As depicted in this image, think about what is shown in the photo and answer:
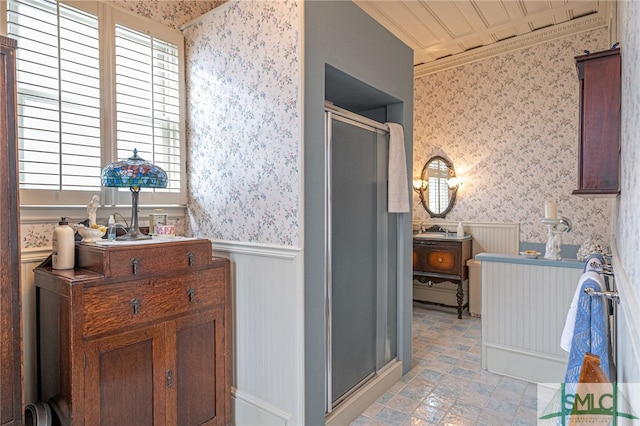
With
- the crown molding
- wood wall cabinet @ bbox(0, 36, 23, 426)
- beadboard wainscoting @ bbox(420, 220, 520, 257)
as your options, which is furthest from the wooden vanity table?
wood wall cabinet @ bbox(0, 36, 23, 426)

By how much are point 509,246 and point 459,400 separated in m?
2.46

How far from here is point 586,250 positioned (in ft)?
8.63

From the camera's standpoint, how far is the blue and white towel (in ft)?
3.55

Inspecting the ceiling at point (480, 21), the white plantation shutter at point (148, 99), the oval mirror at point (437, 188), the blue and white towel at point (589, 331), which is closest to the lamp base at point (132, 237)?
the white plantation shutter at point (148, 99)

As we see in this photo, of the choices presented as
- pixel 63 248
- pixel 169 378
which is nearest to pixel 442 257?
pixel 169 378

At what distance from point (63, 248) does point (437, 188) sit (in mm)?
4291

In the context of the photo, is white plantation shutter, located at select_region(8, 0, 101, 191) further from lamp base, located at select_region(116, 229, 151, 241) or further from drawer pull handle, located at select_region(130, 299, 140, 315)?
drawer pull handle, located at select_region(130, 299, 140, 315)

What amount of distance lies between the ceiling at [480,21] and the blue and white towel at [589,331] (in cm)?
317

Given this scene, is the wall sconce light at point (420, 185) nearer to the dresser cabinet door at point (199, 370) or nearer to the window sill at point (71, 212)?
the window sill at point (71, 212)

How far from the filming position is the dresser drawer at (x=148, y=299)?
1.49 m

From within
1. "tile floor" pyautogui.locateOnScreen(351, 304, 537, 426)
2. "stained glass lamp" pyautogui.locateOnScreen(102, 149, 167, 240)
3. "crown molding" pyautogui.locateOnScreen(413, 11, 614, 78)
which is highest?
"crown molding" pyautogui.locateOnScreen(413, 11, 614, 78)

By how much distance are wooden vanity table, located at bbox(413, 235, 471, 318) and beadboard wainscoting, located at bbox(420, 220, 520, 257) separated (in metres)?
0.15

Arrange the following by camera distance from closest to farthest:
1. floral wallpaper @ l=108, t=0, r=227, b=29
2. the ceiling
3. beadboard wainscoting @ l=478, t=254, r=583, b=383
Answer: floral wallpaper @ l=108, t=0, r=227, b=29
beadboard wainscoting @ l=478, t=254, r=583, b=383
the ceiling

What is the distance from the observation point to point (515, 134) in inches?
170
